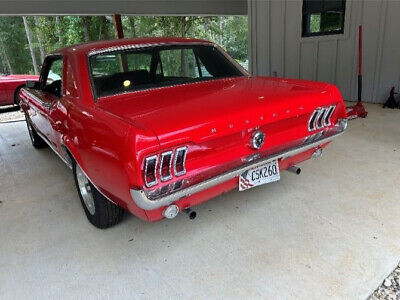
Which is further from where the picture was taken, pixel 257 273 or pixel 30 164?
pixel 30 164

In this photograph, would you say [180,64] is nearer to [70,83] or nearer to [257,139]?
[70,83]

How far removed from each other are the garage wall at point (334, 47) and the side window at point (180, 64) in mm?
4587

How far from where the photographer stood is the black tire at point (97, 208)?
226 cm

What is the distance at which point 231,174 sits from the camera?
1.89 meters

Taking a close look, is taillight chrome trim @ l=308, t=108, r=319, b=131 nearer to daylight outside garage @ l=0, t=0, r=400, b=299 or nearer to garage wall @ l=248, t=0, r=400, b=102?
daylight outside garage @ l=0, t=0, r=400, b=299

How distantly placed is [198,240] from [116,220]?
0.68 meters

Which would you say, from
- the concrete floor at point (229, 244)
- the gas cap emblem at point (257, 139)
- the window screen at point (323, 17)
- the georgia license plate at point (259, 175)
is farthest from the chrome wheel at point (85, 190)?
the window screen at point (323, 17)

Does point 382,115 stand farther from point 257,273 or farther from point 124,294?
point 124,294

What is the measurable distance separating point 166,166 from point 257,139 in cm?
65

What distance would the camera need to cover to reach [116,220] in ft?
7.96

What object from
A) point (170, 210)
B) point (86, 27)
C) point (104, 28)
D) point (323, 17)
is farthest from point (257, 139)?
point (86, 27)

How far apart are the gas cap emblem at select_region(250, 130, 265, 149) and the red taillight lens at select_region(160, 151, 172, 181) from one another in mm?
591

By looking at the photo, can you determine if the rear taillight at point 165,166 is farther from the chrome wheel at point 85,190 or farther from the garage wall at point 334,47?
the garage wall at point 334,47

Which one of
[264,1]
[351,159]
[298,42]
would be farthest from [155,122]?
[264,1]
